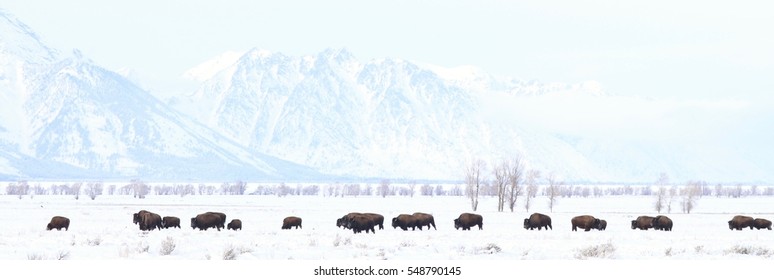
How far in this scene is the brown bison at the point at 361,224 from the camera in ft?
139

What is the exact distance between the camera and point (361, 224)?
4262 centimetres

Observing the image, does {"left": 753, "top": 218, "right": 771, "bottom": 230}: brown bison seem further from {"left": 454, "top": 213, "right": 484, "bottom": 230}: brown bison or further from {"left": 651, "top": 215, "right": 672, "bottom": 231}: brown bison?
{"left": 454, "top": 213, "right": 484, "bottom": 230}: brown bison

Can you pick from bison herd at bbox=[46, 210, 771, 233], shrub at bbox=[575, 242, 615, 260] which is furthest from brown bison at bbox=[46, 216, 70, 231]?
shrub at bbox=[575, 242, 615, 260]

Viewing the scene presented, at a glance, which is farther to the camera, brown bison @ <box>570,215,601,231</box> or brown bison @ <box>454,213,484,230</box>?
brown bison @ <box>570,215,601,231</box>

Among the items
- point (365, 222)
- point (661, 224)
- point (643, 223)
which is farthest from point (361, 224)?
point (661, 224)

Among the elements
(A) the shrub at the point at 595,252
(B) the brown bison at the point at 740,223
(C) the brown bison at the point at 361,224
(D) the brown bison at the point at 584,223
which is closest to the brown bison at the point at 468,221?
(D) the brown bison at the point at 584,223

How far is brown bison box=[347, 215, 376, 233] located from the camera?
4244 cm

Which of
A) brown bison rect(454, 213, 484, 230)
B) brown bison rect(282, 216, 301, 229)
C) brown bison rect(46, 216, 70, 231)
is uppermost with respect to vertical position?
brown bison rect(454, 213, 484, 230)

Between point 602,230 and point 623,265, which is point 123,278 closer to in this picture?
point 623,265

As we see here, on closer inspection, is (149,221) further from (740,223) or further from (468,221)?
(740,223)

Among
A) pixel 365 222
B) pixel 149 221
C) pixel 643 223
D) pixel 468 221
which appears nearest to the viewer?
pixel 365 222

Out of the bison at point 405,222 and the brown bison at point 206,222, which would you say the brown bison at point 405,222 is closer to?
the bison at point 405,222

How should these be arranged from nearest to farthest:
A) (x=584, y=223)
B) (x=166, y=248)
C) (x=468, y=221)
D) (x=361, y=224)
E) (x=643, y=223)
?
(x=166, y=248) < (x=361, y=224) < (x=468, y=221) < (x=584, y=223) < (x=643, y=223)

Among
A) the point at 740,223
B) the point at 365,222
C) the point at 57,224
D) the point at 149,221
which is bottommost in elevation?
the point at 57,224
